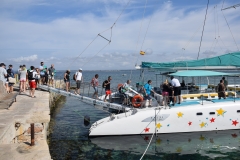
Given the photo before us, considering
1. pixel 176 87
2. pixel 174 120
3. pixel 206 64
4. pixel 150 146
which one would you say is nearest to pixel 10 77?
pixel 150 146

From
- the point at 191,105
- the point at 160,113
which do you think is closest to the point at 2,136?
the point at 160,113

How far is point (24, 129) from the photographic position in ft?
31.7

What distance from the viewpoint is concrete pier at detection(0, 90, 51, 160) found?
672cm

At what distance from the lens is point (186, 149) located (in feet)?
36.4

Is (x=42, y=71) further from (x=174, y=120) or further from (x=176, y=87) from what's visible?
(x=174, y=120)

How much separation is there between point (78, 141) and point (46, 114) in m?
2.29

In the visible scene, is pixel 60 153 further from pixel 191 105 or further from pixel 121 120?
pixel 191 105

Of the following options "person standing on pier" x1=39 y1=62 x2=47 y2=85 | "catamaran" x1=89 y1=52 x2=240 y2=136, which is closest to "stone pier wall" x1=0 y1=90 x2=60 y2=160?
"catamaran" x1=89 y1=52 x2=240 y2=136

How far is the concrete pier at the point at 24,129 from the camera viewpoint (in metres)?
6.72

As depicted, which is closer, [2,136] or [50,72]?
[2,136]

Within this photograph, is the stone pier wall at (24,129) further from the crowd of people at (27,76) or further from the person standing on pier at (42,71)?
the person standing on pier at (42,71)

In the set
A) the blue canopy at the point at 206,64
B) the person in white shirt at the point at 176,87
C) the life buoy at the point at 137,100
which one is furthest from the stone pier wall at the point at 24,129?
the blue canopy at the point at 206,64

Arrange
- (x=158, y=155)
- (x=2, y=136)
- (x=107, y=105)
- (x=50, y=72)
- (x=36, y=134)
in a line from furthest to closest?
(x=50, y=72), (x=107, y=105), (x=158, y=155), (x=36, y=134), (x=2, y=136)

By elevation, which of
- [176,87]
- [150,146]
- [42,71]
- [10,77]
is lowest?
[150,146]
